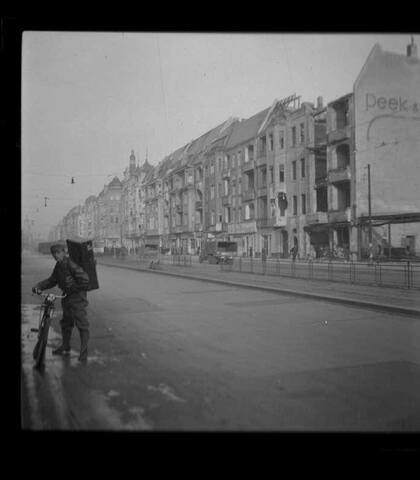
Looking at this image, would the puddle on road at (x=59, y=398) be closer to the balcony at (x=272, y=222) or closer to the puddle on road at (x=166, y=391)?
the puddle on road at (x=166, y=391)

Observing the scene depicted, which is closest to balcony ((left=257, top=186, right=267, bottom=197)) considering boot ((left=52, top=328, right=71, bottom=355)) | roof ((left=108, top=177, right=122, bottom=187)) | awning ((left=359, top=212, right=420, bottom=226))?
awning ((left=359, top=212, right=420, bottom=226))

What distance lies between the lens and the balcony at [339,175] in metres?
9.90

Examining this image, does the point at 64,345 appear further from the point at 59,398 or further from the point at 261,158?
the point at 261,158

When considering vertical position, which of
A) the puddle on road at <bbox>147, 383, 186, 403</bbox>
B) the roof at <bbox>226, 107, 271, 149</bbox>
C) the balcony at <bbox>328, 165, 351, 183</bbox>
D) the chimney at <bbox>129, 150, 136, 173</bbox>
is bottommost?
the puddle on road at <bbox>147, 383, 186, 403</bbox>

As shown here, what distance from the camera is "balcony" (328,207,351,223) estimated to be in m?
9.85

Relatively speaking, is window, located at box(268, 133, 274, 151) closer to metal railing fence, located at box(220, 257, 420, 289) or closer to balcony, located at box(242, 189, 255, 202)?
balcony, located at box(242, 189, 255, 202)

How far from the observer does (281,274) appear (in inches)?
606

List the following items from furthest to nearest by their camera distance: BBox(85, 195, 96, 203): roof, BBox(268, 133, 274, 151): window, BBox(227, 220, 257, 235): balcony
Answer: BBox(268, 133, 274, 151): window, BBox(227, 220, 257, 235): balcony, BBox(85, 195, 96, 203): roof

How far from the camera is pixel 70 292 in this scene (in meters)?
5.21

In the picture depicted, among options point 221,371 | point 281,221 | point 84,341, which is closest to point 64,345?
point 84,341

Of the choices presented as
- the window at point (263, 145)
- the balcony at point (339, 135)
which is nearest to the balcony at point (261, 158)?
the window at point (263, 145)

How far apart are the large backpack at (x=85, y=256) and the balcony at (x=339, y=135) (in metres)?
5.48
